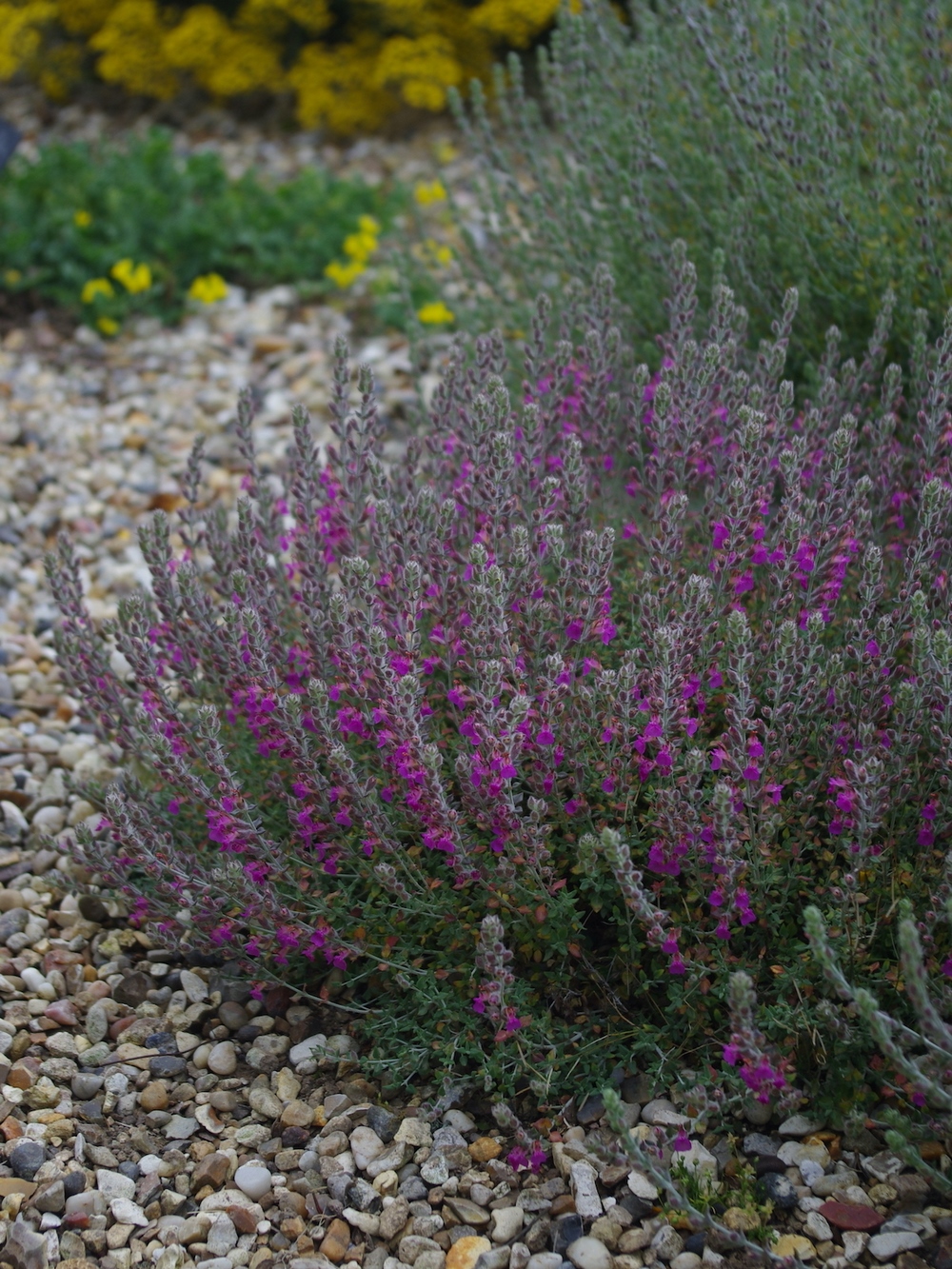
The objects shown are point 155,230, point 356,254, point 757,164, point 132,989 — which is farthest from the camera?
point 155,230

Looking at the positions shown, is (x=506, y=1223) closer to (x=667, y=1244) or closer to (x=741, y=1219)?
(x=667, y=1244)

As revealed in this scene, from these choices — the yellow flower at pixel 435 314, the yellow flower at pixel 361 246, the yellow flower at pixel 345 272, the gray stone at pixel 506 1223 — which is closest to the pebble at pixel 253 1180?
the gray stone at pixel 506 1223

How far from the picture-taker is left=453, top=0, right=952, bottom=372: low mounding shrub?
2791 mm

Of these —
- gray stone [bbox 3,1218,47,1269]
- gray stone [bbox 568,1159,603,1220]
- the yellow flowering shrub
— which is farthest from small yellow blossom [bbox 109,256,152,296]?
gray stone [bbox 568,1159,603,1220]

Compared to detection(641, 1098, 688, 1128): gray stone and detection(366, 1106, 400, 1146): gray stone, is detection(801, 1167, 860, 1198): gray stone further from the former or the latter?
detection(366, 1106, 400, 1146): gray stone

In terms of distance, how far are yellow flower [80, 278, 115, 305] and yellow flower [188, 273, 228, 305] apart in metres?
0.31

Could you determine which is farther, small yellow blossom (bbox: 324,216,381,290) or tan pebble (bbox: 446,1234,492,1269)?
small yellow blossom (bbox: 324,216,381,290)

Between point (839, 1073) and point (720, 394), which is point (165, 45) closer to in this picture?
point (720, 394)

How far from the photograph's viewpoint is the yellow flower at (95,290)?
465 cm

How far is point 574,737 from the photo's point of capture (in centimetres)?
194

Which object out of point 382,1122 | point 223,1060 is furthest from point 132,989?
point 382,1122

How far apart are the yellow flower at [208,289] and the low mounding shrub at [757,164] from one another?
138cm

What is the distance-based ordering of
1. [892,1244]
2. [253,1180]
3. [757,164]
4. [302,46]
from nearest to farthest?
[892,1244], [253,1180], [757,164], [302,46]

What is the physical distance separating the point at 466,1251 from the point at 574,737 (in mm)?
775
